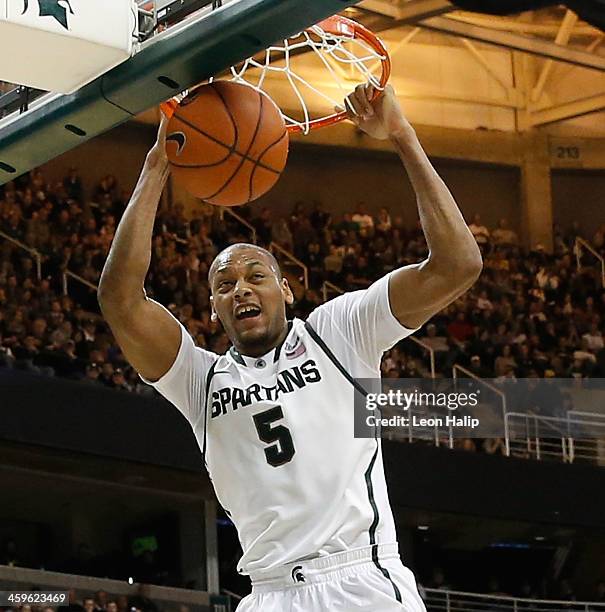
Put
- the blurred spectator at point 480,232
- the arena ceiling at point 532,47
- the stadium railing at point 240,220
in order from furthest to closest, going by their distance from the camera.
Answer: the blurred spectator at point 480,232 < the arena ceiling at point 532,47 < the stadium railing at point 240,220

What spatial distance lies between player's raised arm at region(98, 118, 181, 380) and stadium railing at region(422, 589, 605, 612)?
10.4 meters

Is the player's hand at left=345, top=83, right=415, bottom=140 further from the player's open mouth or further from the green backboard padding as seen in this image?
the player's open mouth

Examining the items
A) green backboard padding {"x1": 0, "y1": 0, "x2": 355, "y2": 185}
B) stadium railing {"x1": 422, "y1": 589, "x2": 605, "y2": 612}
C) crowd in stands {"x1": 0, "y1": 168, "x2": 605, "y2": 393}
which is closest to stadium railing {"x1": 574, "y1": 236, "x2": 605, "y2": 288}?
crowd in stands {"x1": 0, "y1": 168, "x2": 605, "y2": 393}

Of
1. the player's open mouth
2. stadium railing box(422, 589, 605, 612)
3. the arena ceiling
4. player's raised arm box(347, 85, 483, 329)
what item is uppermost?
the arena ceiling

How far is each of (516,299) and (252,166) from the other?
13.3 m

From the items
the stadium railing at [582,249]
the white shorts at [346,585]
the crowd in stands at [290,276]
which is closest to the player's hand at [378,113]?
the white shorts at [346,585]

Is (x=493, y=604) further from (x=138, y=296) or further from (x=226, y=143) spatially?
(x=138, y=296)

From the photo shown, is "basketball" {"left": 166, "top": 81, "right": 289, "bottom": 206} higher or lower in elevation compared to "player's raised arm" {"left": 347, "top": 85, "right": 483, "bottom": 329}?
higher

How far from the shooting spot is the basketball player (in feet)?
12.0

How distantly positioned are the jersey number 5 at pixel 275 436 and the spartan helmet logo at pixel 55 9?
4.69 feet

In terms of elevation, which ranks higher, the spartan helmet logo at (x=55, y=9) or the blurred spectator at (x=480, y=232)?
the blurred spectator at (x=480, y=232)

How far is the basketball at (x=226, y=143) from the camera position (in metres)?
4.20

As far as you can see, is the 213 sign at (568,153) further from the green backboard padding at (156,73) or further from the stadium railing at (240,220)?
the green backboard padding at (156,73)

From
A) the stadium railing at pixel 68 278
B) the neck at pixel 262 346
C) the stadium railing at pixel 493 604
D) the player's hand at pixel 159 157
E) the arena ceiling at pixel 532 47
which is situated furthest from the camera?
the arena ceiling at pixel 532 47
